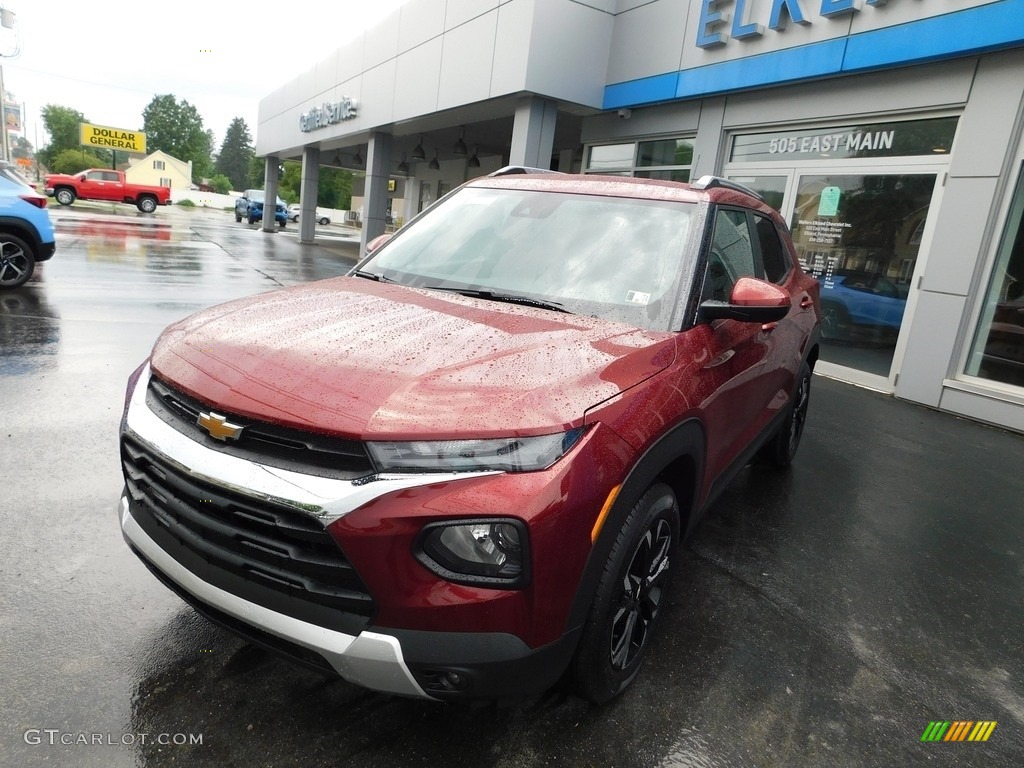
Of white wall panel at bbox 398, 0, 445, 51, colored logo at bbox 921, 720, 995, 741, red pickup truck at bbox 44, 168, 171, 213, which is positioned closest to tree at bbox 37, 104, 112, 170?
red pickup truck at bbox 44, 168, 171, 213

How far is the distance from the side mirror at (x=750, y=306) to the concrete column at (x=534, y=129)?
9.34 metres

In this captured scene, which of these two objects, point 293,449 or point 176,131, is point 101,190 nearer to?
point 293,449

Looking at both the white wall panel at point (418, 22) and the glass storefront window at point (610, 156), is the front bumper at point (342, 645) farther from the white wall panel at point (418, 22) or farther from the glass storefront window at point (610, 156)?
the white wall panel at point (418, 22)

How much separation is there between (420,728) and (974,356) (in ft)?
24.5

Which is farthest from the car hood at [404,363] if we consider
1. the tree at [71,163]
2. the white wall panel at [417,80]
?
the tree at [71,163]

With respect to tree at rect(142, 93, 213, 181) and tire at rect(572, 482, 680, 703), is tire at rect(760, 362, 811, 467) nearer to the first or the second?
tire at rect(572, 482, 680, 703)

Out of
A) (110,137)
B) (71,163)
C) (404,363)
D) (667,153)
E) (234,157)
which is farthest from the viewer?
(234,157)

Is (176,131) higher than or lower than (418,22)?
higher

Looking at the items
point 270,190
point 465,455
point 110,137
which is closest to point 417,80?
point 465,455

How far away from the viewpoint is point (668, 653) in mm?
2643

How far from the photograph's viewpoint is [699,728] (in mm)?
2258

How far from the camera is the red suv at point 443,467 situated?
1652 millimetres

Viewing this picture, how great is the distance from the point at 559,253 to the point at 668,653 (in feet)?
5.59

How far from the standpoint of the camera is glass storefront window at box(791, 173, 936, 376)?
7840 millimetres
